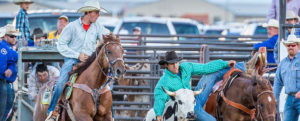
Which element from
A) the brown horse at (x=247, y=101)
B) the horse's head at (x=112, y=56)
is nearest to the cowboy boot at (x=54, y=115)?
the horse's head at (x=112, y=56)

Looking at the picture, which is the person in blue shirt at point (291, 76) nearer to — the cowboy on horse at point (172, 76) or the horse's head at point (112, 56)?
the cowboy on horse at point (172, 76)

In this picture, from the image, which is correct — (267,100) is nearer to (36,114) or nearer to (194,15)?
(36,114)

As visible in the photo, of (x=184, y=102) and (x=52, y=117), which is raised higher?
(x=184, y=102)

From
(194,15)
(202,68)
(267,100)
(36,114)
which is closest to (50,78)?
(36,114)

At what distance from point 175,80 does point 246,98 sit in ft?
3.95

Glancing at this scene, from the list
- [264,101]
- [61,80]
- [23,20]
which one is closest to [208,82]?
Answer: [264,101]

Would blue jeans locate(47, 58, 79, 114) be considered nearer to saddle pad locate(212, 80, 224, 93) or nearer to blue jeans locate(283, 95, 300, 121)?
saddle pad locate(212, 80, 224, 93)

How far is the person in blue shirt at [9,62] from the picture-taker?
12.1 m

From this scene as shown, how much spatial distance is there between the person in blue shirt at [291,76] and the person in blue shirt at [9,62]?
482 centimetres

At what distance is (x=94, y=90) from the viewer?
10398 millimetres

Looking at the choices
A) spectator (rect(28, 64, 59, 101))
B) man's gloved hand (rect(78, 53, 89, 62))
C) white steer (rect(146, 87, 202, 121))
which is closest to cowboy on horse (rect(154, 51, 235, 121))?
white steer (rect(146, 87, 202, 121))

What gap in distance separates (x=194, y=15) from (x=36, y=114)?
74.7 meters

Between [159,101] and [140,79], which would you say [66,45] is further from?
[140,79]

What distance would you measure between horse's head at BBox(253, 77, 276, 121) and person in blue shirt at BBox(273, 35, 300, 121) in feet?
3.95
